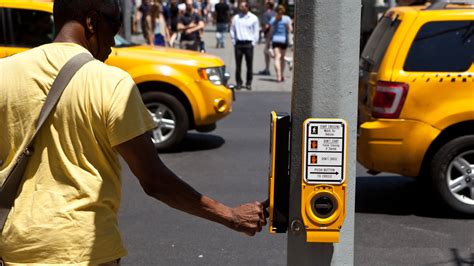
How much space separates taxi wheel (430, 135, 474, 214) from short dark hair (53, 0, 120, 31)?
5.34 m

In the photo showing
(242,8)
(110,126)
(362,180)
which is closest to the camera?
(110,126)

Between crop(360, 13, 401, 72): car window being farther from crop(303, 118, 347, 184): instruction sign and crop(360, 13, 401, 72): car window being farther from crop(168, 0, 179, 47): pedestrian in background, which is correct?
crop(168, 0, 179, 47): pedestrian in background

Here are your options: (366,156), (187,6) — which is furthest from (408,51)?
(187,6)

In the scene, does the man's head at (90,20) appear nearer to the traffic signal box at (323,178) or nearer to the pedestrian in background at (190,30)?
the traffic signal box at (323,178)

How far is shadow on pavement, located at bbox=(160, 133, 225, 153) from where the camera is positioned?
11734 millimetres

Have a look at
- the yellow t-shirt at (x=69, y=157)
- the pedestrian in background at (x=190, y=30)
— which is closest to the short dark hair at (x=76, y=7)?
the yellow t-shirt at (x=69, y=157)

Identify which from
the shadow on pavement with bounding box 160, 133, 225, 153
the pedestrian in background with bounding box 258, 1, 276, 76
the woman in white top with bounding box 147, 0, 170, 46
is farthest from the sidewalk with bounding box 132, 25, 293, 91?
the shadow on pavement with bounding box 160, 133, 225, 153

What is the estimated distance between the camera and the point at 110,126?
2.88 meters

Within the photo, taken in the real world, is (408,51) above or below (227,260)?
above

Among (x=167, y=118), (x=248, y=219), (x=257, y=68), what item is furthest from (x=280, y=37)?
(x=248, y=219)

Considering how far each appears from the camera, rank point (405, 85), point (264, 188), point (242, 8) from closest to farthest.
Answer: point (405, 85) → point (264, 188) → point (242, 8)

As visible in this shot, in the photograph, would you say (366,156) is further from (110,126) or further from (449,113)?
(110,126)

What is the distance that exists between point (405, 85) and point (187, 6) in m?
15.1

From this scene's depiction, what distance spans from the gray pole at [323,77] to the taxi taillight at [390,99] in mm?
4727
